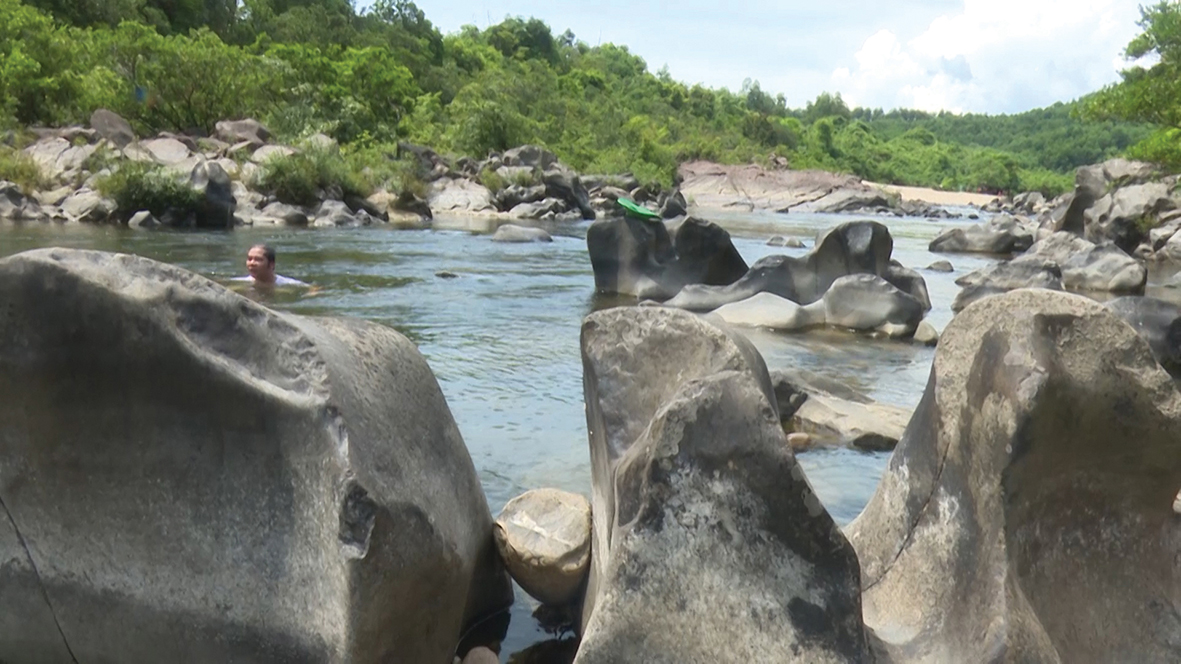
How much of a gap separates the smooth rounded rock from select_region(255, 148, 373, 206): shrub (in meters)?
23.7

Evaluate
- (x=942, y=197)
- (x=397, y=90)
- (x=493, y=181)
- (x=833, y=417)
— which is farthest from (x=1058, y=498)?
(x=942, y=197)

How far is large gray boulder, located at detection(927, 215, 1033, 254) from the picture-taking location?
25.7 meters

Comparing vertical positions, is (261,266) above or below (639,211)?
below

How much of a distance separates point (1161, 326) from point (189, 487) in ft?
29.3

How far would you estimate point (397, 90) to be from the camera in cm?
4797

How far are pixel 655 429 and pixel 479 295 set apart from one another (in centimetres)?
1116

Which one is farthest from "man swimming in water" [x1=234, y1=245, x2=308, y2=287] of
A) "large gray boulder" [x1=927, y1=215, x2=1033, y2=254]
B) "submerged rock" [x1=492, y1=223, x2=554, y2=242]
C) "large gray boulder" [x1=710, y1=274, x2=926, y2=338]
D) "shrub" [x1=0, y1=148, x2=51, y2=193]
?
"large gray boulder" [x1=927, y1=215, x2=1033, y2=254]

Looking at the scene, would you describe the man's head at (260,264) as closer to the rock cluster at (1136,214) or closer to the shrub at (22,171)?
the shrub at (22,171)

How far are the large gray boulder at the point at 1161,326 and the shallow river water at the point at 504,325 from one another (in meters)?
1.82

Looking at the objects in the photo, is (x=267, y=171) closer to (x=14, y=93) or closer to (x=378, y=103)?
(x=14, y=93)

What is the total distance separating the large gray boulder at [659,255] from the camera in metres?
14.3

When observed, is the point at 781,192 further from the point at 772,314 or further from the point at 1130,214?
the point at 772,314

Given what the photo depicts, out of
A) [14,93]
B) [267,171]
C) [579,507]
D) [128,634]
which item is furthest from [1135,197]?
[14,93]

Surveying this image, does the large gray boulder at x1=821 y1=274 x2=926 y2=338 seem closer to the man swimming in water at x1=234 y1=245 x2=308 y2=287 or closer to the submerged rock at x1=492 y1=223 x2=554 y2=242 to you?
the man swimming in water at x1=234 y1=245 x2=308 y2=287
